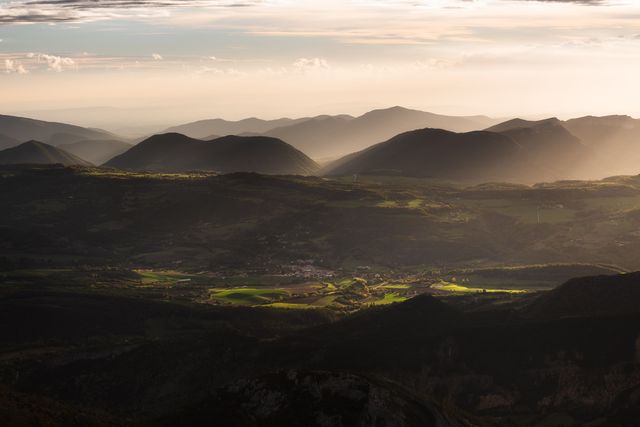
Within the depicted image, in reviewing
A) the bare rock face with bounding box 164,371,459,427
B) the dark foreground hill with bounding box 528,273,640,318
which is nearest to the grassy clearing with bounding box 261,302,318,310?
the dark foreground hill with bounding box 528,273,640,318

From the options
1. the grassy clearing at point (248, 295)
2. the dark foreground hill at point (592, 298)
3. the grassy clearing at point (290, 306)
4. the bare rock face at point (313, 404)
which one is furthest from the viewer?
the grassy clearing at point (248, 295)

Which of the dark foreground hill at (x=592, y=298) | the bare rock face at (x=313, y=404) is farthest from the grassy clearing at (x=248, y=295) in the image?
the bare rock face at (x=313, y=404)

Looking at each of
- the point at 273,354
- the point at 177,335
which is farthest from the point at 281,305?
the point at 273,354

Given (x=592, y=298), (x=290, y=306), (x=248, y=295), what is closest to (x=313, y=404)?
(x=592, y=298)

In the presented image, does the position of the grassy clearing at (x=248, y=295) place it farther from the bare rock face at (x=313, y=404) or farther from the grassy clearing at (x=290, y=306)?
the bare rock face at (x=313, y=404)

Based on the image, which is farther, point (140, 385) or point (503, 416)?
point (140, 385)

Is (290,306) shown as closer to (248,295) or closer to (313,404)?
(248,295)

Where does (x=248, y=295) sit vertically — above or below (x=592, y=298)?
below

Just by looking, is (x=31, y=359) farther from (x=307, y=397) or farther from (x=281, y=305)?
(x=307, y=397)

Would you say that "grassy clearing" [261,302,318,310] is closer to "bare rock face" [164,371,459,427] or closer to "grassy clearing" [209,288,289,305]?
"grassy clearing" [209,288,289,305]
